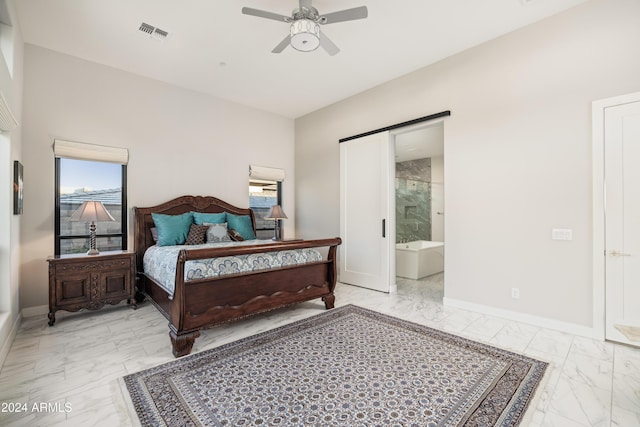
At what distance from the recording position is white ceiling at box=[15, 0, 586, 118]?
2.82 metres

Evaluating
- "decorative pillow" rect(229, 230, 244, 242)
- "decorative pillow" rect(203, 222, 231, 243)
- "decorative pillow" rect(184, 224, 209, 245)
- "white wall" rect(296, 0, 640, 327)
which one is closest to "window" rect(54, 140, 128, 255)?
"decorative pillow" rect(184, 224, 209, 245)

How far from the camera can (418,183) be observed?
7.56 meters

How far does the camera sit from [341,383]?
2027mm

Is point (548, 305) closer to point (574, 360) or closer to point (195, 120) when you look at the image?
point (574, 360)

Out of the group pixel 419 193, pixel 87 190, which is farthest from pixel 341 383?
pixel 419 193

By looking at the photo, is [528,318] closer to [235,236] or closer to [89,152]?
[235,236]

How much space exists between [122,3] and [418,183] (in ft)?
21.8

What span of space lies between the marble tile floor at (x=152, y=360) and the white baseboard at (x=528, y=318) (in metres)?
0.07

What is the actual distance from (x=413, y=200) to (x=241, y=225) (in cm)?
453

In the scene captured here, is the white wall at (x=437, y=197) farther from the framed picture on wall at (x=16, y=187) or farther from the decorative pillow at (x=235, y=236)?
the framed picture on wall at (x=16, y=187)

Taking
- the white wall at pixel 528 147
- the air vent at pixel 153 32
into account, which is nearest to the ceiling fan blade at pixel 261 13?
the air vent at pixel 153 32

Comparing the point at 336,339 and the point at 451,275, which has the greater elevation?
the point at 451,275

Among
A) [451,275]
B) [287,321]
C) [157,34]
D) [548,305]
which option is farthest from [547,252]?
[157,34]

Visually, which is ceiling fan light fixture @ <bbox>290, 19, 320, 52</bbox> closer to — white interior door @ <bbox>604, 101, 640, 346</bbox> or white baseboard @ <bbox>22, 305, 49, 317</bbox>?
white interior door @ <bbox>604, 101, 640, 346</bbox>
